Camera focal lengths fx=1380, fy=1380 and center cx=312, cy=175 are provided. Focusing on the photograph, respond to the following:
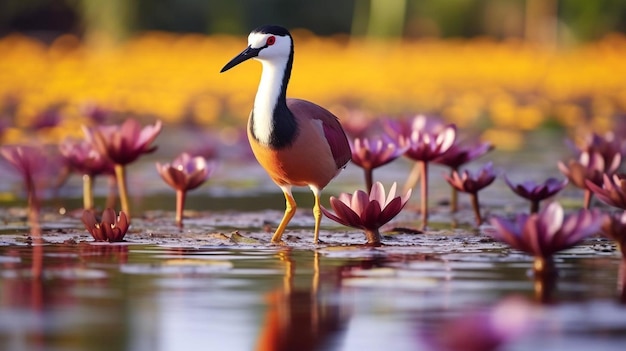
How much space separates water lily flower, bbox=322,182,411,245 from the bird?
431 millimetres

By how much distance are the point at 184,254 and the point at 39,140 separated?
22.1 ft

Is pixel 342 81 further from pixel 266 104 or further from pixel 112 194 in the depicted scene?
pixel 266 104

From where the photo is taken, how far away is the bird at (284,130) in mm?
6773

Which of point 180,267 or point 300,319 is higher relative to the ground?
point 180,267

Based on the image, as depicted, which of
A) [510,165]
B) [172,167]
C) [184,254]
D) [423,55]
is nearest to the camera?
[184,254]

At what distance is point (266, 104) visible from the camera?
6785 mm

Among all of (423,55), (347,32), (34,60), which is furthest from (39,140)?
(347,32)

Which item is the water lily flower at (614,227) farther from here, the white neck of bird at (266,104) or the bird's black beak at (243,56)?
the bird's black beak at (243,56)

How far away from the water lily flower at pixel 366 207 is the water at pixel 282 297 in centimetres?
14

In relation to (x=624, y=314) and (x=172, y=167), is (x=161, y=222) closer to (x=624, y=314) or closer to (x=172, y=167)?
(x=172, y=167)

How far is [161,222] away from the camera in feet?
25.6

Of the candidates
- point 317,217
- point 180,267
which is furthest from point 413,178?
point 180,267

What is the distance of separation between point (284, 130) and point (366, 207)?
0.72m

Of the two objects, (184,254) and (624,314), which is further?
(184,254)
